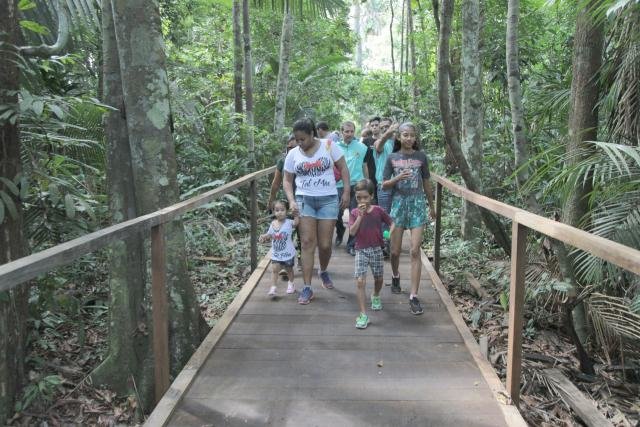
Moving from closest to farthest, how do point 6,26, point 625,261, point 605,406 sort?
point 625,261 < point 6,26 < point 605,406

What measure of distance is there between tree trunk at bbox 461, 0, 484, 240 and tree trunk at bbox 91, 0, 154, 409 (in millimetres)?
4724

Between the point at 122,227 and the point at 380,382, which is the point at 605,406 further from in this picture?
the point at 122,227

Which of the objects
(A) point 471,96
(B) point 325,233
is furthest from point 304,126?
(A) point 471,96

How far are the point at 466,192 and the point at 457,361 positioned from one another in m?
1.44

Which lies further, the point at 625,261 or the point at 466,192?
the point at 466,192

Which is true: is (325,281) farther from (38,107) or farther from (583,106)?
(38,107)

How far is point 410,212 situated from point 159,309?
255 centimetres

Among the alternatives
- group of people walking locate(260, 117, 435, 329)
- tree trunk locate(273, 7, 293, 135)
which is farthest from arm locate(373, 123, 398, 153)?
tree trunk locate(273, 7, 293, 135)

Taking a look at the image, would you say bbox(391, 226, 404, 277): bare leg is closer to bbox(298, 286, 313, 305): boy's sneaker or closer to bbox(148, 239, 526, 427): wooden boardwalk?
bbox(148, 239, 526, 427): wooden boardwalk

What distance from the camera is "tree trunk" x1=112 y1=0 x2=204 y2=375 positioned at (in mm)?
3889

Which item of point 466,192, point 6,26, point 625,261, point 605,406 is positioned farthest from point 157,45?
point 605,406

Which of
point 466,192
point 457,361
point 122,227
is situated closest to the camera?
point 122,227

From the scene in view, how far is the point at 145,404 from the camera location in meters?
4.35

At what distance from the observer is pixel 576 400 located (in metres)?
4.01
